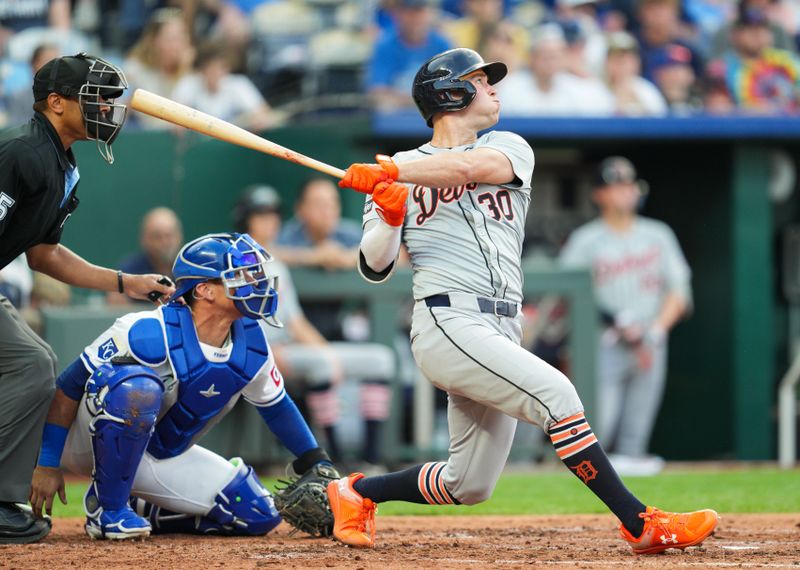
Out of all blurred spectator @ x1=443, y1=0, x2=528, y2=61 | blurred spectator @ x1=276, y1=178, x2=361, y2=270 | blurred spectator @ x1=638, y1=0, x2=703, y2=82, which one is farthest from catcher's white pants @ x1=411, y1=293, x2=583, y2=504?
blurred spectator @ x1=638, y1=0, x2=703, y2=82

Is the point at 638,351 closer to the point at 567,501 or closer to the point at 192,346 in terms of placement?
the point at 567,501

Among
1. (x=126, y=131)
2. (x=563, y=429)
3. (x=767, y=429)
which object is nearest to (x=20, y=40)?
(x=126, y=131)

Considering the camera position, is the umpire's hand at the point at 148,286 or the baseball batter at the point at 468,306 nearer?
the baseball batter at the point at 468,306

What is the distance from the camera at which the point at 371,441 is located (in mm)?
7914

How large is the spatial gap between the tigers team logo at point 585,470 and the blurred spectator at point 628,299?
4.58m

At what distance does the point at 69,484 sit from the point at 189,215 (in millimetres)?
2350

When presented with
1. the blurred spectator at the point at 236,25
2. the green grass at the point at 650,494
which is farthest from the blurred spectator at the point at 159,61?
the green grass at the point at 650,494

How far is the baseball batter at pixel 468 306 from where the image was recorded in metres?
4.21

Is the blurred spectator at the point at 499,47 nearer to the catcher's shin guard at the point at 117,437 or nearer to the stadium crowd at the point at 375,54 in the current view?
the stadium crowd at the point at 375,54

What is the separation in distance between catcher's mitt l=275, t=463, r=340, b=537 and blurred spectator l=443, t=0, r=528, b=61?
17.3ft

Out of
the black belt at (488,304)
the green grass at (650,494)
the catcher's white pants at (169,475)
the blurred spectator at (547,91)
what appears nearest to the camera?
the black belt at (488,304)

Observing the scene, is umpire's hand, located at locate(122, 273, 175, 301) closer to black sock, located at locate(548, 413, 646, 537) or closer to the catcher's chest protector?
the catcher's chest protector

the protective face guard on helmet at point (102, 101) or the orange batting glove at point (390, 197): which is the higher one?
the protective face guard on helmet at point (102, 101)

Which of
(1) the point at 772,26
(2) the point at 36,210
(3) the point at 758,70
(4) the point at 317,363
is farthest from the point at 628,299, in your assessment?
(2) the point at 36,210
